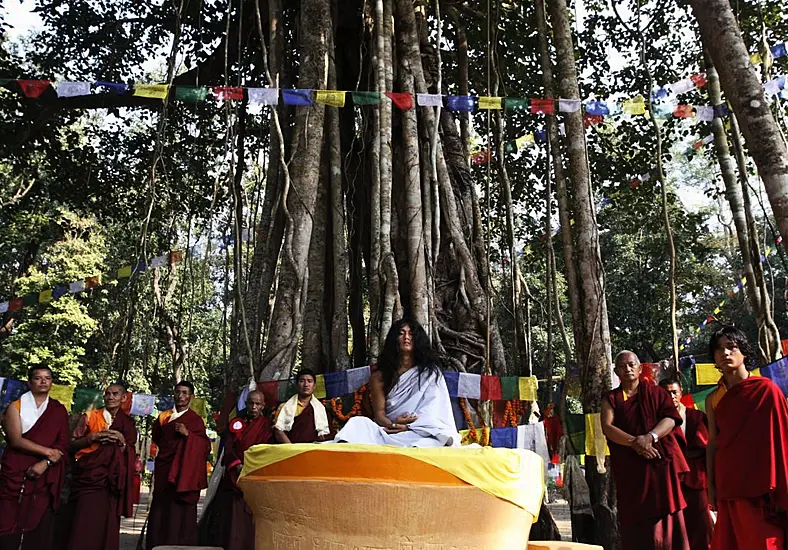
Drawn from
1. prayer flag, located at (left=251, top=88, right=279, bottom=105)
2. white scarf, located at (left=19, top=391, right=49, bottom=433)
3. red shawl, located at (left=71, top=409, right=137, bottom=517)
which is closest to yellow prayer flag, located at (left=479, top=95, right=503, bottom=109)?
prayer flag, located at (left=251, top=88, right=279, bottom=105)

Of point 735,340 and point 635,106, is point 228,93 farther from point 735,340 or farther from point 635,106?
point 735,340

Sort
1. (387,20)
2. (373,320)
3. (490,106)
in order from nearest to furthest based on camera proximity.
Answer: (373,320) → (490,106) → (387,20)

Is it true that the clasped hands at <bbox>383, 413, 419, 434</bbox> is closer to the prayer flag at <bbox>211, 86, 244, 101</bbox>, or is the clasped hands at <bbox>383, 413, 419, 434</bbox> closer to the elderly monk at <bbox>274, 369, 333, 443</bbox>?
the elderly monk at <bbox>274, 369, 333, 443</bbox>

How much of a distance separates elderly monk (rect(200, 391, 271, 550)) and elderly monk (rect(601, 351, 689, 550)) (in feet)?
8.32

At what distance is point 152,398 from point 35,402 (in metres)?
1.82

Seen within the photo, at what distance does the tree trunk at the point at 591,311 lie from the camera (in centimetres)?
514

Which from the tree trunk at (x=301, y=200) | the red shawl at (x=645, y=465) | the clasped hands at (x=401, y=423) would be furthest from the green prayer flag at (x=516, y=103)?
the clasped hands at (x=401, y=423)

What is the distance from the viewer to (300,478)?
7.93 ft

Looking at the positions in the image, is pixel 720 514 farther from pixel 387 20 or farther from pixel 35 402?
pixel 387 20

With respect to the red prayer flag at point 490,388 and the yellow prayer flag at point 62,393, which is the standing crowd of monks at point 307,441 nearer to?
the yellow prayer flag at point 62,393

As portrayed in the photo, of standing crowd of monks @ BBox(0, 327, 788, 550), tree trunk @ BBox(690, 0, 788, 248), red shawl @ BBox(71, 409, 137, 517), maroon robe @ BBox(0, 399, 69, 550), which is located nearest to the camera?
standing crowd of monks @ BBox(0, 327, 788, 550)

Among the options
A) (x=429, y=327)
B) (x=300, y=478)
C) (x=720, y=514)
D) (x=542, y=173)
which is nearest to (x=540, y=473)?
(x=300, y=478)

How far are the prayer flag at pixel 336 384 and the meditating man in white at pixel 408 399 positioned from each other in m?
1.41

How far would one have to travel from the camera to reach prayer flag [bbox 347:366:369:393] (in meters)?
5.54
